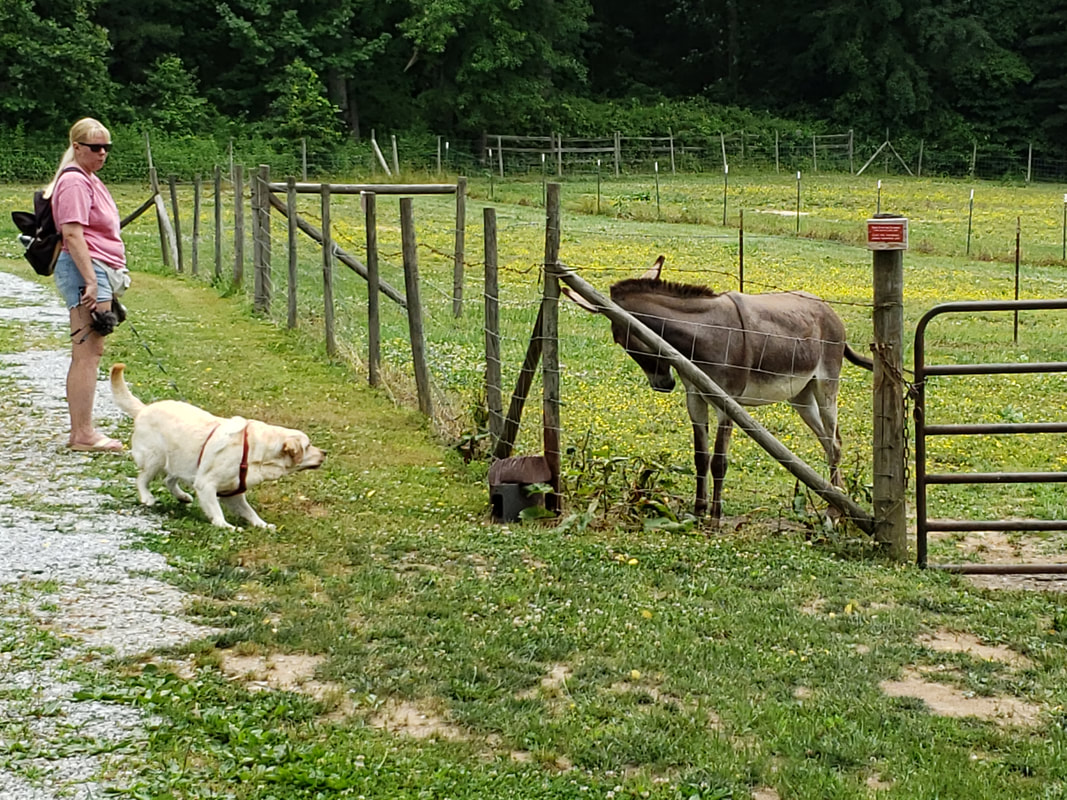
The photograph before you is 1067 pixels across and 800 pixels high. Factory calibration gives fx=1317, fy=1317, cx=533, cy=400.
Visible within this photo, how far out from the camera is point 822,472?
407 inches

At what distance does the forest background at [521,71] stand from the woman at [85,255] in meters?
35.3

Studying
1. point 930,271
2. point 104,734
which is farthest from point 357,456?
point 930,271

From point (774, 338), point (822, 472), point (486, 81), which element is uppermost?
point (486, 81)

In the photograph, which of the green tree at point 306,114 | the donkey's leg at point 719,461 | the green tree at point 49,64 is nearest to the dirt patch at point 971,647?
the donkey's leg at point 719,461

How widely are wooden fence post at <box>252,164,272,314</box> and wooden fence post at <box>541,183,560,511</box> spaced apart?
919cm

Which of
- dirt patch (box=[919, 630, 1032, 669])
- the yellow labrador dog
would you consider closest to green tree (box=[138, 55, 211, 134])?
the yellow labrador dog

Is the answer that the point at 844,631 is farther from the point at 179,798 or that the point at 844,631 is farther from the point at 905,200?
the point at 905,200

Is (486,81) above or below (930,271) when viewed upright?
above

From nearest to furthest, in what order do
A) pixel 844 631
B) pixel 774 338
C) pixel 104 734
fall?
pixel 104 734
pixel 844 631
pixel 774 338

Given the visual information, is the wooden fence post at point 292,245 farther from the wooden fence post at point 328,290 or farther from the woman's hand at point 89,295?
the woman's hand at point 89,295

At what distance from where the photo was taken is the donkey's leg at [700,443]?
912 centimetres

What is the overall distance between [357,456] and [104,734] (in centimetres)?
515

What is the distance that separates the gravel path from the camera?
4828mm

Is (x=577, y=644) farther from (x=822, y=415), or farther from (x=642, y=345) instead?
(x=822, y=415)
